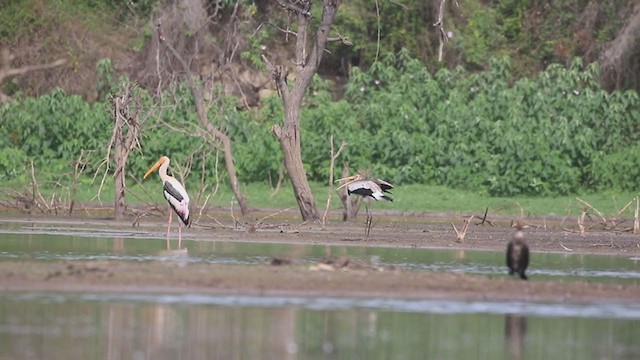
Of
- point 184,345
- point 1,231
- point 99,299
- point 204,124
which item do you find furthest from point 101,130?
point 184,345

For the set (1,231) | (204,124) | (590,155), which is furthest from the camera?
(590,155)

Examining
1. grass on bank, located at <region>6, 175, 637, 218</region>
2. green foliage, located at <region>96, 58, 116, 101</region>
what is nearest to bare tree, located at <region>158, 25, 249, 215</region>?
grass on bank, located at <region>6, 175, 637, 218</region>

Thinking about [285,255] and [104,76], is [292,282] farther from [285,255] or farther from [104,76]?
[104,76]

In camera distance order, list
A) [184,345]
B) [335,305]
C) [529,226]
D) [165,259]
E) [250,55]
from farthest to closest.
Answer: [250,55] < [529,226] < [165,259] < [335,305] < [184,345]

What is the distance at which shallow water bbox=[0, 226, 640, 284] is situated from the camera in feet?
58.7

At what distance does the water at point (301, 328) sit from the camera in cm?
Result: 1177

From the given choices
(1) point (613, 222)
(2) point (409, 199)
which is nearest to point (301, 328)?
(1) point (613, 222)

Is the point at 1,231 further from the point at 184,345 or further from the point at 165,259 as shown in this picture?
the point at 184,345

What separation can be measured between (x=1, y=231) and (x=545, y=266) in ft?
25.9

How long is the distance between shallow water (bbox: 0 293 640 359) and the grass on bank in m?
12.8

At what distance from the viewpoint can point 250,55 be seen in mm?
32812

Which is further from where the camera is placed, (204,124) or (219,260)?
(204,124)

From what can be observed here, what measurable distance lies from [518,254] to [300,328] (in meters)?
3.53

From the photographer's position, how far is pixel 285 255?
19062mm
